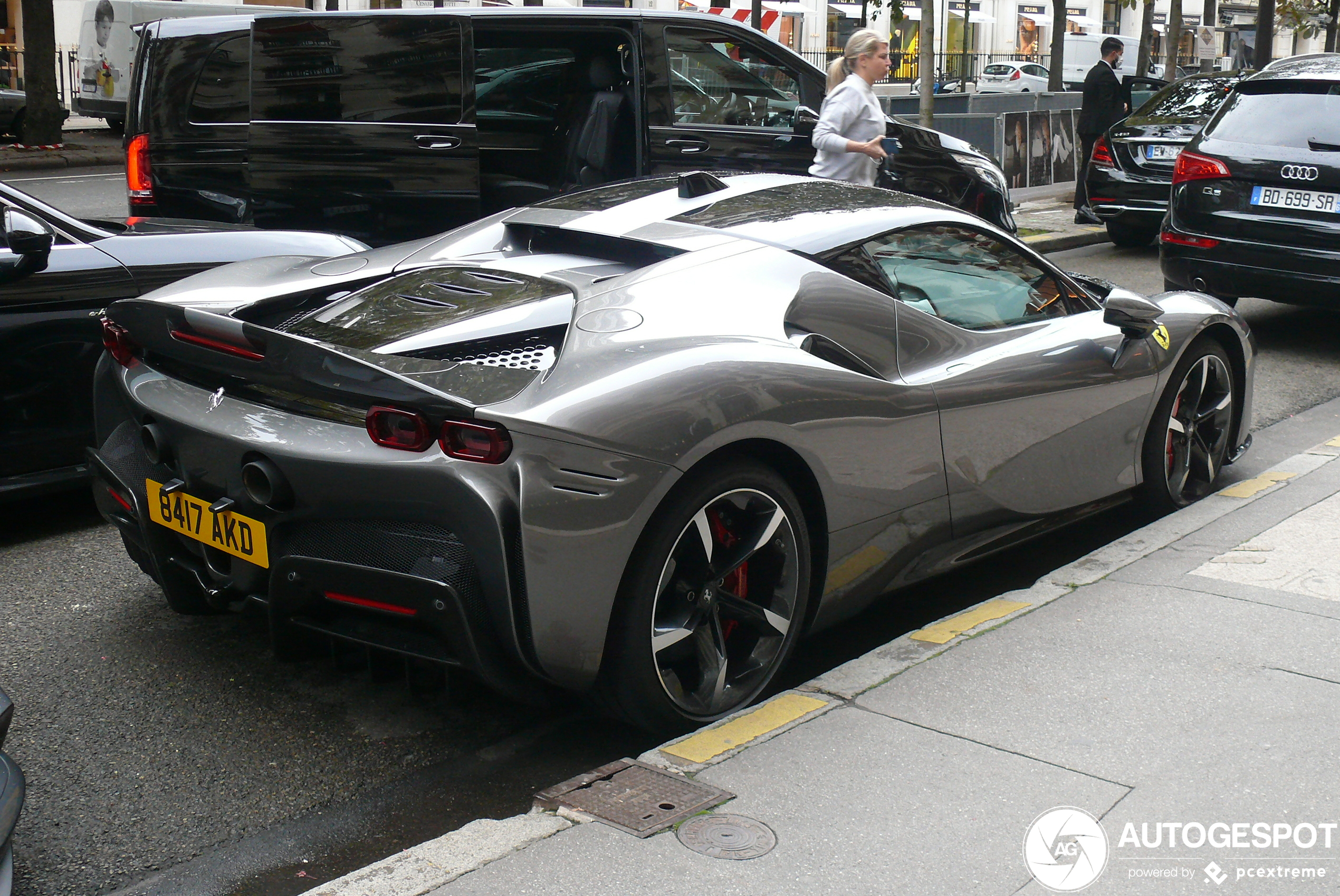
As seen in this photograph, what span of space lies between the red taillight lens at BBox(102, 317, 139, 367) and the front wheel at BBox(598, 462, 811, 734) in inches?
63.2

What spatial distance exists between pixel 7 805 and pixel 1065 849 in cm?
195

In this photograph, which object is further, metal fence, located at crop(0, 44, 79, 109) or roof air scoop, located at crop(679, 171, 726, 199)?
metal fence, located at crop(0, 44, 79, 109)

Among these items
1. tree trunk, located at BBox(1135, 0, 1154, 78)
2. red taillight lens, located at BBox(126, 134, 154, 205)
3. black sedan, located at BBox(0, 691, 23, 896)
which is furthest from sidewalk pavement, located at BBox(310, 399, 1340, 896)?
tree trunk, located at BBox(1135, 0, 1154, 78)

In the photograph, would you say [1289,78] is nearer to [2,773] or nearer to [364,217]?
[364,217]

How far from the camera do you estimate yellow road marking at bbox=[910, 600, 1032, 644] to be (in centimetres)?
391

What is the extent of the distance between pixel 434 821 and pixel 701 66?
19.7 ft

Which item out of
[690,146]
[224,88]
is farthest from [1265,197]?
[224,88]

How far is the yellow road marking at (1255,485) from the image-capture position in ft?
18.1

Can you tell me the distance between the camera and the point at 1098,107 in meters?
14.2

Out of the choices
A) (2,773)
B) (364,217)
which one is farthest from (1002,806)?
(364,217)

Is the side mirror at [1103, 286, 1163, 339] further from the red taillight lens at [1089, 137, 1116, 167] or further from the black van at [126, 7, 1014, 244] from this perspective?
the red taillight lens at [1089, 137, 1116, 167]

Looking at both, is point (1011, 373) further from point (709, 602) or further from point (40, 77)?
point (40, 77)

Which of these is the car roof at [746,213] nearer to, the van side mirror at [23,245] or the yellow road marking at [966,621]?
the yellow road marking at [966,621]

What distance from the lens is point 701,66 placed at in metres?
8.25
